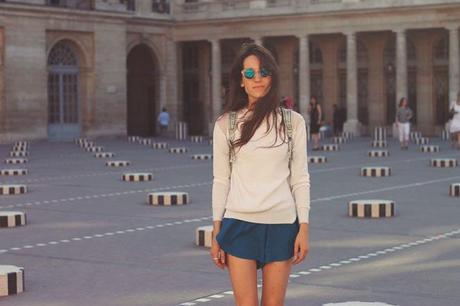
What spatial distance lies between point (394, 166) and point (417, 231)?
48.2 ft

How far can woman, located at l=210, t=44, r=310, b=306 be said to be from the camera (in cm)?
625

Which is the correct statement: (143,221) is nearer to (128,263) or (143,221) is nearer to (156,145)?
(128,263)

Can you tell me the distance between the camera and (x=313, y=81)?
59250 mm

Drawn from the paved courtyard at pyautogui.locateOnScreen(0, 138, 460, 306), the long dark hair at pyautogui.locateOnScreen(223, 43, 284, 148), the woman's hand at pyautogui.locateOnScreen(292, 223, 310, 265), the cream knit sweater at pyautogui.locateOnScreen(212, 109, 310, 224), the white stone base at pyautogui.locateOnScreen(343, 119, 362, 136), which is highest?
the long dark hair at pyautogui.locateOnScreen(223, 43, 284, 148)

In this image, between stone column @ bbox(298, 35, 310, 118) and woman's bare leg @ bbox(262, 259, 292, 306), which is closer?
woman's bare leg @ bbox(262, 259, 292, 306)

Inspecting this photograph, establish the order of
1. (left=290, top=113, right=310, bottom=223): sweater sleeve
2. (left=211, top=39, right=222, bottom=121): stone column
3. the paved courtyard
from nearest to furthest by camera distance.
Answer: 1. (left=290, top=113, right=310, bottom=223): sweater sleeve
2. the paved courtyard
3. (left=211, top=39, right=222, bottom=121): stone column

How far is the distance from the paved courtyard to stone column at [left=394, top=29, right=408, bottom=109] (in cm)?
2690

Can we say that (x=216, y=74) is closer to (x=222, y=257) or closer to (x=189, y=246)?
(x=189, y=246)

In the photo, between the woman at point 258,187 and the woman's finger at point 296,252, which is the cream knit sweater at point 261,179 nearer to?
the woman at point 258,187

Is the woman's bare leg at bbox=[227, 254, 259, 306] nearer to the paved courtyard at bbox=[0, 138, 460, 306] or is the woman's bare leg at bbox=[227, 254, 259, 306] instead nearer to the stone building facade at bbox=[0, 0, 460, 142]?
the paved courtyard at bbox=[0, 138, 460, 306]

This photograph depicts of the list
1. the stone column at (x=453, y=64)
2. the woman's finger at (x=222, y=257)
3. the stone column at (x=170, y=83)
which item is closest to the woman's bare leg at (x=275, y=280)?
the woman's finger at (x=222, y=257)

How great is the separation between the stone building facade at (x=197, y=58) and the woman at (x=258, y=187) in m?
41.9

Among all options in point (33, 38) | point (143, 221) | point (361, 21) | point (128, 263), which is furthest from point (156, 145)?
point (128, 263)

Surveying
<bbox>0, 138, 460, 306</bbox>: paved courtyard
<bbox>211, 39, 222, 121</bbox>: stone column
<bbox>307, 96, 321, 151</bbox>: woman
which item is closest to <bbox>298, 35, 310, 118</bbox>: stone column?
<bbox>211, 39, 222, 121</bbox>: stone column
